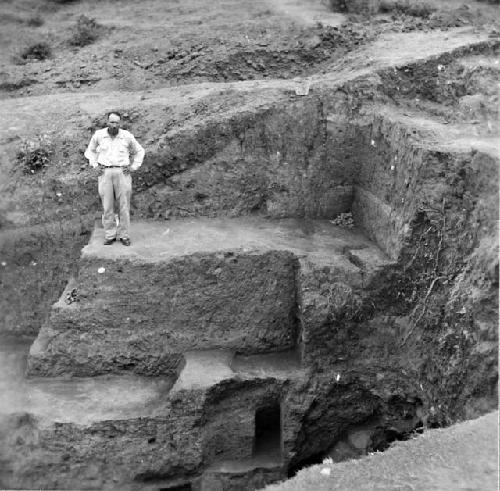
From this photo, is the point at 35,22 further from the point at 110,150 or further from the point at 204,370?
the point at 204,370

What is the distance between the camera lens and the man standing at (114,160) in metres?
9.12

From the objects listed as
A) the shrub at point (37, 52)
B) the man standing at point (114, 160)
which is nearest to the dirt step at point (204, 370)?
the man standing at point (114, 160)

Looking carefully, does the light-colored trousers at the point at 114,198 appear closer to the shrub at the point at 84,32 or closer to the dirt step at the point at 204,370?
the dirt step at the point at 204,370

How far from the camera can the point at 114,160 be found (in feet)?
30.1

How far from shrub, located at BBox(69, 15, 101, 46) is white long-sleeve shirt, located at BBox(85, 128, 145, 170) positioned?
5.95 meters

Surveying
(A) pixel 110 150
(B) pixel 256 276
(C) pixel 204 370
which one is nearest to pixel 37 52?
(A) pixel 110 150

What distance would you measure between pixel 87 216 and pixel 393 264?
14.7 ft

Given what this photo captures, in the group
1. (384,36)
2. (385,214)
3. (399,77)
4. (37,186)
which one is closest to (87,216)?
(37,186)

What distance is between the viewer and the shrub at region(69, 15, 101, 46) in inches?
565

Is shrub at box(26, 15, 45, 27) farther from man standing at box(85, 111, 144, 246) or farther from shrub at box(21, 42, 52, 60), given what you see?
man standing at box(85, 111, 144, 246)

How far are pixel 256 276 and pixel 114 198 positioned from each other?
211 cm

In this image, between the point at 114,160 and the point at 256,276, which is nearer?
the point at 114,160

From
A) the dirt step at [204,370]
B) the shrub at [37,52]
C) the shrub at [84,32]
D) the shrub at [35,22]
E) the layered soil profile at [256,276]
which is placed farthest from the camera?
the shrub at [35,22]

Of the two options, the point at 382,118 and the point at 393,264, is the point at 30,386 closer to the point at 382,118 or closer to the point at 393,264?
the point at 393,264
